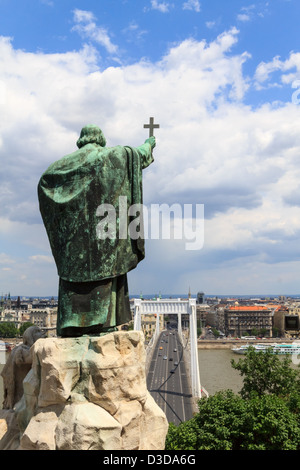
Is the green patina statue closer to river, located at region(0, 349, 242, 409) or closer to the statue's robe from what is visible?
the statue's robe

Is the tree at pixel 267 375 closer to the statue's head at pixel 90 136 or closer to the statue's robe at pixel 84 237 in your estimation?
the statue's robe at pixel 84 237

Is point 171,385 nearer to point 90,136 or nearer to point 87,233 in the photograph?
point 87,233

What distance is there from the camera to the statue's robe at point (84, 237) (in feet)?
20.6

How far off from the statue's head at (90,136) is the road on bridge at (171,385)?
20.8 m

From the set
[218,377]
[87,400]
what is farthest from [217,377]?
[87,400]

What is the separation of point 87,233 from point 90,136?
1.81 meters

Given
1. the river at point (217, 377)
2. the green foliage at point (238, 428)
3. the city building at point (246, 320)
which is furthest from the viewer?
the city building at point (246, 320)

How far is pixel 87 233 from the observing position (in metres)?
6.35

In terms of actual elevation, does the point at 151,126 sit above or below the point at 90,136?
above

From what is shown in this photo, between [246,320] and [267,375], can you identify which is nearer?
[267,375]

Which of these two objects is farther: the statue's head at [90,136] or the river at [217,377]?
the river at [217,377]

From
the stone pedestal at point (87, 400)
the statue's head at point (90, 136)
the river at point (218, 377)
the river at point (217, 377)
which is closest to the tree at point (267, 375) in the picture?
the stone pedestal at point (87, 400)

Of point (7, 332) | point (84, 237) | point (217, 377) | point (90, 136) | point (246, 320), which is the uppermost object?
point (90, 136)

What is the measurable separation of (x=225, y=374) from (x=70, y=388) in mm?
34554
